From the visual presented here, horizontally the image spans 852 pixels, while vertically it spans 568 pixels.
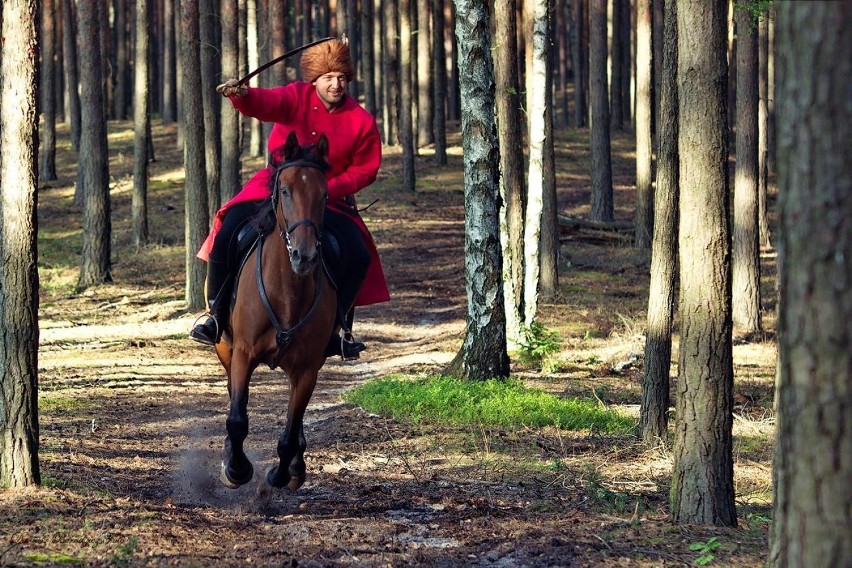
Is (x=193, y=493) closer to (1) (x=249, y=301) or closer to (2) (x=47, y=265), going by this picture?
(1) (x=249, y=301)

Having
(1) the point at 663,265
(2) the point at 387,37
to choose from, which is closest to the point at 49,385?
(1) the point at 663,265

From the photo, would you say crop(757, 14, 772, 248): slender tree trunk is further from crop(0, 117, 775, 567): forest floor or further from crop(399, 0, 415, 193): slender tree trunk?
crop(399, 0, 415, 193): slender tree trunk

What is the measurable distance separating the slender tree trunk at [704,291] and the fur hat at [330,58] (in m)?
3.04

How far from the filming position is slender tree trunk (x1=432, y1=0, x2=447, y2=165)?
37969 millimetres

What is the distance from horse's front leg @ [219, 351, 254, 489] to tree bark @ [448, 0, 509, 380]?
4205 millimetres

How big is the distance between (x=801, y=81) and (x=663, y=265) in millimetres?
6493

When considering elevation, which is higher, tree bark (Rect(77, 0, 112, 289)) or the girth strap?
tree bark (Rect(77, 0, 112, 289))

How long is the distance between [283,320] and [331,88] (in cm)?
204

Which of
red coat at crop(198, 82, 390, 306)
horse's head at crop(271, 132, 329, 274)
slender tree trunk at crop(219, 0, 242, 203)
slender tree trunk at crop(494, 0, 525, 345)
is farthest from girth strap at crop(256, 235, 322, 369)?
slender tree trunk at crop(219, 0, 242, 203)

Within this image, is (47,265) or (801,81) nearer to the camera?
(801,81)

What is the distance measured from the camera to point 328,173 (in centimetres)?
889

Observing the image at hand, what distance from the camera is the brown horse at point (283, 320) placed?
7988 millimetres

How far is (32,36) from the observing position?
24.2 feet

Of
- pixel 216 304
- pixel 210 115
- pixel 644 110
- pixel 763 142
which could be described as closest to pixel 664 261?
pixel 216 304
